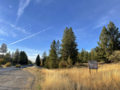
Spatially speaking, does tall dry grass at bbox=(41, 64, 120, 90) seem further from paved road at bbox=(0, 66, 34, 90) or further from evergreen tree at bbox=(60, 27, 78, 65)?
evergreen tree at bbox=(60, 27, 78, 65)

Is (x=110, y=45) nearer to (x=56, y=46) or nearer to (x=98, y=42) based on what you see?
(x=98, y=42)

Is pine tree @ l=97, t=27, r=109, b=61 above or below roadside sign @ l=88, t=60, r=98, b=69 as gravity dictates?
above

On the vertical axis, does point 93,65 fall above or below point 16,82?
above

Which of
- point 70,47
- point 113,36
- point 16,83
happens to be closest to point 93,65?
point 16,83

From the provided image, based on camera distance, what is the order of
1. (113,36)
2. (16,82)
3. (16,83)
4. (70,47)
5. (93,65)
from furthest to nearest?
(70,47), (113,36), (93,65), (16,82), (16,83)

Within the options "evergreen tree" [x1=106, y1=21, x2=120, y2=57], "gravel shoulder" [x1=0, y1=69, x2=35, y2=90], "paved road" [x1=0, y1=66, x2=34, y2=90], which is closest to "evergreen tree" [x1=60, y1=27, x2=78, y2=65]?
"evergreen tree" [x1=106, y1=21, x2=120, y2=57]

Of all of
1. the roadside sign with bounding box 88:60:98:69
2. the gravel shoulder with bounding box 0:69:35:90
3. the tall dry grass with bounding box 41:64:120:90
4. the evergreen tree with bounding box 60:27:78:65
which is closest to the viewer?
the tall dry grass with bounding box 41:64:120:90

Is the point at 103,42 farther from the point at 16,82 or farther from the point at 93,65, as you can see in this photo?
the point at 16,82

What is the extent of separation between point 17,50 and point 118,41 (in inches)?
3800

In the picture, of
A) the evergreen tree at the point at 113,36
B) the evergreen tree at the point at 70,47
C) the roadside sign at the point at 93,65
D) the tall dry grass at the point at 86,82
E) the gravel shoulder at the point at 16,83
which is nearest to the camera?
the tall dry grass at the point at 86,82

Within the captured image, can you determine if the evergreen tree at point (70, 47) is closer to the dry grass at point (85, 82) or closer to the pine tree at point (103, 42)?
the pine tree at point (103, 42)

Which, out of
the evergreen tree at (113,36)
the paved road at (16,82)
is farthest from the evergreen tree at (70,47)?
the paved road at (16,82)

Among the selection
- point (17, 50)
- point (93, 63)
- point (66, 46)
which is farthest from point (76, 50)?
point (17, 50)

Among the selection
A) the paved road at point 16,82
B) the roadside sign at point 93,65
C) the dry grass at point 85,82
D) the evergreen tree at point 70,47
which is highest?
the evergreen tree at point 70,47
